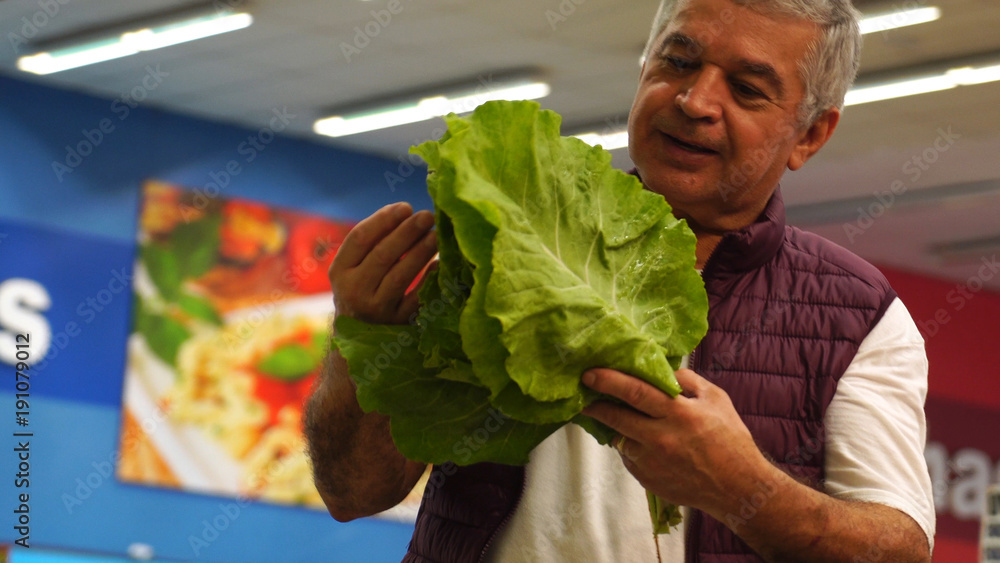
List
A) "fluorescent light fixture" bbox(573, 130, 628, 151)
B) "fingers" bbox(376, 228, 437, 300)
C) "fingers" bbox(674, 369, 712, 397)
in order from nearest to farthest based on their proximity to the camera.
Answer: "fingers" bbox(674, 369, 712, 397)
"fingers" bbox(376, 228, 437, 300)
"fluorescent light fixture" bbox(573, 130, 628, 151)

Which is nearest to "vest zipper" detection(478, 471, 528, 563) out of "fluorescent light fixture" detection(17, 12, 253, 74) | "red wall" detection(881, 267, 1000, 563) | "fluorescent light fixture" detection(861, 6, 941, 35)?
"fluorescent light fixture" detection(861, 6, 941, 35)

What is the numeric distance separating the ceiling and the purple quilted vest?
189 inches

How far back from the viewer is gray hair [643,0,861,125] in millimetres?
1807

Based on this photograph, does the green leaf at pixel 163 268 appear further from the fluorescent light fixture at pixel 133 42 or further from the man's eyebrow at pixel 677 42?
the man's eyebrow at pixel 677 42

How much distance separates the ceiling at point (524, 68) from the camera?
6898 millimetres

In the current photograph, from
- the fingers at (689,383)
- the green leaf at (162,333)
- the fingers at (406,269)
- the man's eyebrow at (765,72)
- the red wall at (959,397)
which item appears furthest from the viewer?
the red wall at (959,397)

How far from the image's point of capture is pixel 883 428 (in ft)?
5.31

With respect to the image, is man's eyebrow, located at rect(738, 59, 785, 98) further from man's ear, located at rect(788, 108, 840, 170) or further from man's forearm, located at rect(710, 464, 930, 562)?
man's forearm, located at rect(710, 464, 930, 562)

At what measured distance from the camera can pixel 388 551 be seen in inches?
383

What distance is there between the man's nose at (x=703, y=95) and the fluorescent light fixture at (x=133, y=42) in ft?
18.8

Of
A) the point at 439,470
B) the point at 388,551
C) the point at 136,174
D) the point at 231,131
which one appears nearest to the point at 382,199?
the point at 231,131

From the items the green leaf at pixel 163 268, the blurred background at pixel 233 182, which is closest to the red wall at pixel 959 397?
the blurred background at pixel 233 182

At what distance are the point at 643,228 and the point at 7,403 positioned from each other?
25.0 ft

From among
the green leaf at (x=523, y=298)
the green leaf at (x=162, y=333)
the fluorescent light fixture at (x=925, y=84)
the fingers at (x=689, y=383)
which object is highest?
the fluorescent light fixture at (x=925, y=84)
